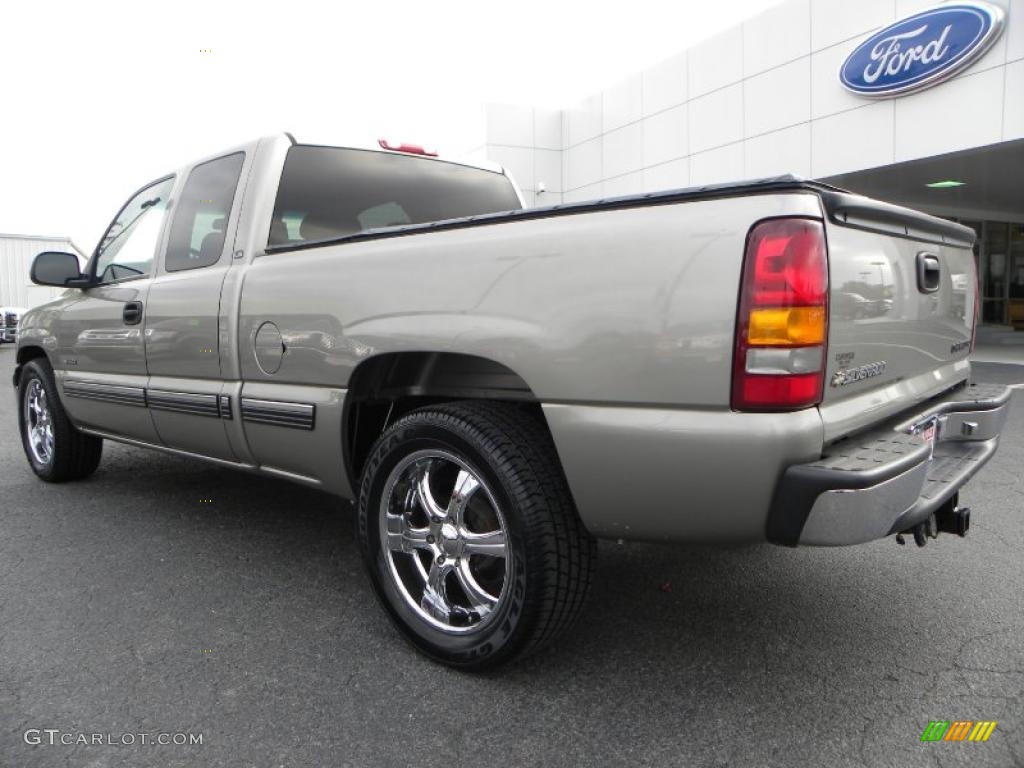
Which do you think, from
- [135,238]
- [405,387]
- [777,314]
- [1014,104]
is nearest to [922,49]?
[1014,104]

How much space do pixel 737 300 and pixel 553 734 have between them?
1.26 metres

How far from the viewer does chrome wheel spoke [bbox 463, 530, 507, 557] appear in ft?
7.74

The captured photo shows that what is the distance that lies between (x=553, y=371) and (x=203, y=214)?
7.66ft

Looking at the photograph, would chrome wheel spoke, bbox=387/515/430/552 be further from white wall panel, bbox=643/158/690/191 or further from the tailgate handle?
white wall panel, bbox=643/158/690/191

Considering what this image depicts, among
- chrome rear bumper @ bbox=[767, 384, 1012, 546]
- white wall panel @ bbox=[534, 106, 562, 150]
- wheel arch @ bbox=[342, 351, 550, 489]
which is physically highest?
white wall panel @ bbox=[534, 106, 562, 150]

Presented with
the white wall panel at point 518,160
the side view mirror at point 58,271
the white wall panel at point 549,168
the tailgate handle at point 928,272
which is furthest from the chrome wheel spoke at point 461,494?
the white wall panel at point 549,168

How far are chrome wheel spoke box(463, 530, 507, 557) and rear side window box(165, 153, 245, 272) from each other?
185 centimetres

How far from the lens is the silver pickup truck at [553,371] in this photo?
1.88 meters

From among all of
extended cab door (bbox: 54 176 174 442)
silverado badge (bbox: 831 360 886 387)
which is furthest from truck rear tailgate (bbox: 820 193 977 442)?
extended cab door (bbox: 54 176 174 442)

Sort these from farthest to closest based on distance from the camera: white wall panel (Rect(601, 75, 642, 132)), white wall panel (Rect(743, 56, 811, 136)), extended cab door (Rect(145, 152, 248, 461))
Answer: white wall panel (Rect(601, 75, 642, 132)) < white wall panel (Rect(743, 56, 811, 136)) < extended cab door (Rect(145, 152, 248, 461))

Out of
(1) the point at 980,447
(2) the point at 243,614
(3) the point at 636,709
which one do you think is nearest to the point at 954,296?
(1) the point at 980,447

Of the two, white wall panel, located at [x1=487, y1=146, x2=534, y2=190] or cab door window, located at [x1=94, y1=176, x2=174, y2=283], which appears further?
white wall panel, located at [x1=487, y1=146, x2=534, y2=190]

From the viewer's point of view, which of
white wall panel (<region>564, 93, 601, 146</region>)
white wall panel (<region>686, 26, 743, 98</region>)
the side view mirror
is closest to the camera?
the side view mirror

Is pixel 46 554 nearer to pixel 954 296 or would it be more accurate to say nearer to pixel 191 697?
pixel 191 697
